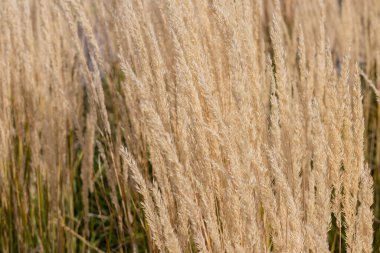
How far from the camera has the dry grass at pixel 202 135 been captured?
4.55 ft

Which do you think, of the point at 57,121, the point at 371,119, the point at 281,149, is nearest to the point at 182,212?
the point at 281,149

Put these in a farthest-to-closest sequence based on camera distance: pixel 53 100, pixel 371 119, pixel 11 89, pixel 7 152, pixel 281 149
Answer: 1. pixel 371 119
2. pixel 11 89
3. pixel 53 100
4. pixel 7 152
5. pixel 281 149

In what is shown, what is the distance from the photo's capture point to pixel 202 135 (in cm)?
143

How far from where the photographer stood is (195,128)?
1.43 meters

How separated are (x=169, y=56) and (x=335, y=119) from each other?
34.0 inches

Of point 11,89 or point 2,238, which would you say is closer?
point 2,238

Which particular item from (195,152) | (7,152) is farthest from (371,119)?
→ (195,152)

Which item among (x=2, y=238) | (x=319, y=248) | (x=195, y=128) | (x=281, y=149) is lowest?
(x=2, y=238)

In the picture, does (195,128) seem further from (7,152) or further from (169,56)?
(7,152)

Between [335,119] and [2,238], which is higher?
[335,119]

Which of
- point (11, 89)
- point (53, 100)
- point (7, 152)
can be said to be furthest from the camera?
point (11, 89)

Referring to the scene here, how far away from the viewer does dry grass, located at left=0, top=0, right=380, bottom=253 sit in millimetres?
1388

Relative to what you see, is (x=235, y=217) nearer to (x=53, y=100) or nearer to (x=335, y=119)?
(x=335, y=119)

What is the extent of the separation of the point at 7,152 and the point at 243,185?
1558mm
